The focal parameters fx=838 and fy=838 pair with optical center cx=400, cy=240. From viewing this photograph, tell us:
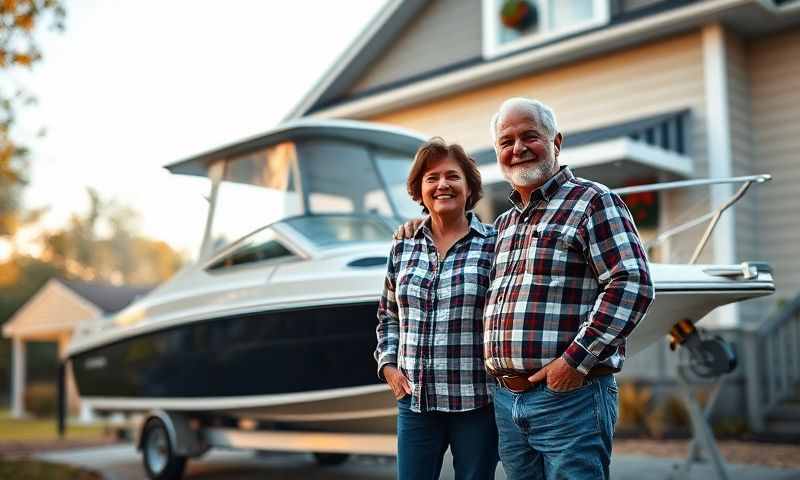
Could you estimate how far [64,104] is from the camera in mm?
20688

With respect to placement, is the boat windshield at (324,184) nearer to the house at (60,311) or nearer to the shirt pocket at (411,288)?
the shirt pocket at (411,288)

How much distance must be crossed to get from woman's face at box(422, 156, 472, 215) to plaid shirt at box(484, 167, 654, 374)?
0.50 metres

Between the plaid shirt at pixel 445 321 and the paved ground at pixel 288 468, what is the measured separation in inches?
143

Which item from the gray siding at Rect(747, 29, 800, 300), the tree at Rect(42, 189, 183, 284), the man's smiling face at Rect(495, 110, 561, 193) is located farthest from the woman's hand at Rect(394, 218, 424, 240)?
the tree at Rect(42, 189, 183, 284)

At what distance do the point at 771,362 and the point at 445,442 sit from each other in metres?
6.58

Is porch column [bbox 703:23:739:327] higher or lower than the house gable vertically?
higher

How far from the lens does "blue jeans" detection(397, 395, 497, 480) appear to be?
10.7 feet

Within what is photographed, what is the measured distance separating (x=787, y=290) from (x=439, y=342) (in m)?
8.05

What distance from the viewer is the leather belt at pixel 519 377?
2742mm

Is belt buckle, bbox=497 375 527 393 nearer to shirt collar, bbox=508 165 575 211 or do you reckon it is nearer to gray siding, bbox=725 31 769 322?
shirt collar, bbox=508 165 575 211

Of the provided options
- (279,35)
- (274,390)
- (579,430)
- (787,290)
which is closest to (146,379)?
(274,390)

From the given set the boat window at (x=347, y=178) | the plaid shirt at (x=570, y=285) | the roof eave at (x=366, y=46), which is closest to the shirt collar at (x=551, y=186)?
the plaid shirt at (x=570, y=285)

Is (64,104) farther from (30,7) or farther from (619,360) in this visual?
(619,360)

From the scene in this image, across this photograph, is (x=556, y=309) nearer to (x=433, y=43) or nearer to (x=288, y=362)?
(x=288, y=362)
